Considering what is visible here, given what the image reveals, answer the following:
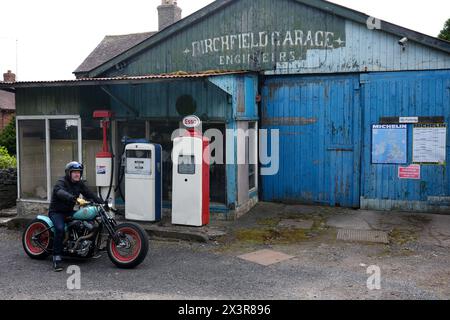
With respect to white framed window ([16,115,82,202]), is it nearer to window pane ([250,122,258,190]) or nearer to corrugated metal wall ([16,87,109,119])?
corrugated metal wall ([16,87,109,119])

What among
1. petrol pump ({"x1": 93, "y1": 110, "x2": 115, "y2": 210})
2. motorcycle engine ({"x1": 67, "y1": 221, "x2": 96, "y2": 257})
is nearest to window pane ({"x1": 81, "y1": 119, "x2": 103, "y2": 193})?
petrol pump ({"x1": 93, "y1": 110, "x2": 115, "y2": 210})

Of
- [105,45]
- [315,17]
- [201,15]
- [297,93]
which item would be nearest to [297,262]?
[297,93]

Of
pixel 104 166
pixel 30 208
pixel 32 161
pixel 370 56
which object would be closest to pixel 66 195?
pixel 104 166

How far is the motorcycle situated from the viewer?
7.06 metres

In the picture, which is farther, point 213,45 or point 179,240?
point 213,45

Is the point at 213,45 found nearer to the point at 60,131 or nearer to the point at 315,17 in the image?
the point at 315,17

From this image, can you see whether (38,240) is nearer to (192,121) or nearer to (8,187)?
(192,121)

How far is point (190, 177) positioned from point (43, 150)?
394 centimetres

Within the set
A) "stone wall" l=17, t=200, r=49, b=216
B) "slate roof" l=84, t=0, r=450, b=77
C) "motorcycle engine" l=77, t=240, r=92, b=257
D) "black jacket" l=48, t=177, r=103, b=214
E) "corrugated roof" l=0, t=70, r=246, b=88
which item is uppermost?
"slate roof" l=84, t=0, r=450, b=77

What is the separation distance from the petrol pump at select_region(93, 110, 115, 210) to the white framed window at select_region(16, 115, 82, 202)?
927 millimetres

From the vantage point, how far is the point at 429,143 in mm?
10211

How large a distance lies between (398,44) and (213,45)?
416 centimetres
